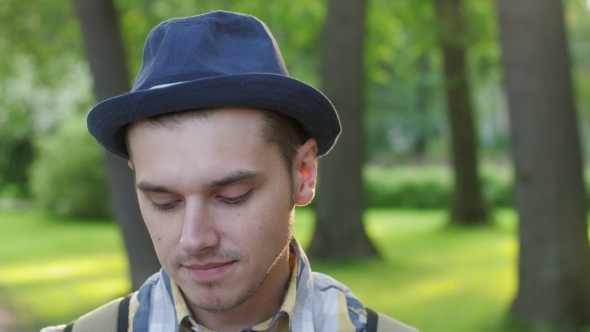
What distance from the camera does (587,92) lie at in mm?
20172

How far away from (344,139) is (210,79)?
10.1m

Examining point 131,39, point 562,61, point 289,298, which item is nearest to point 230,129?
point 289,298

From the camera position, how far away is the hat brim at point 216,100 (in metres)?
1.76

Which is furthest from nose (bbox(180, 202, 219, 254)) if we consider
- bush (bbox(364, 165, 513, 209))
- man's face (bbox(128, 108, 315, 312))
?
bush (bbox(364, 165, 513, 209))

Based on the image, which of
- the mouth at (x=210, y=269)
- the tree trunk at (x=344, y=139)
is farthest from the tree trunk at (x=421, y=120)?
the mouth at (x=210, y=269)

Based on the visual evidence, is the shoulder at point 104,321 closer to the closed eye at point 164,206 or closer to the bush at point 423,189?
the closed eye at point 164,206

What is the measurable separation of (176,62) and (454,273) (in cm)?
1065

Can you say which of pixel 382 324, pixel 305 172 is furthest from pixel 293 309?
pixel 305 172

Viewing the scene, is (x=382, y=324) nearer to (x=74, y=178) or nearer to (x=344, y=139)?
(x=344, y=139)

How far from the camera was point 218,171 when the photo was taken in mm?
1770

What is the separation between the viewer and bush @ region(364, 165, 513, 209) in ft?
88.6

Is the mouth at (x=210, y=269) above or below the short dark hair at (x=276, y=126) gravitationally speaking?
below

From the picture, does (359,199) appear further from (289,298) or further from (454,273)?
(289,298)

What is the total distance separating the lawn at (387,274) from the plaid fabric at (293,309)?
638cm
